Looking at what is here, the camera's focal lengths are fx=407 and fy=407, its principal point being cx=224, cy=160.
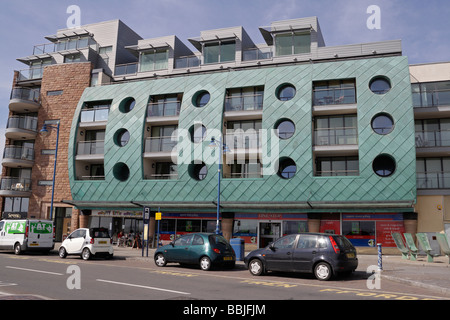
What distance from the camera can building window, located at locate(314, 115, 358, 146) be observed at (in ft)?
89.7

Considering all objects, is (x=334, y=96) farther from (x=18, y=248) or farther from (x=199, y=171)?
(x=18, y=248)

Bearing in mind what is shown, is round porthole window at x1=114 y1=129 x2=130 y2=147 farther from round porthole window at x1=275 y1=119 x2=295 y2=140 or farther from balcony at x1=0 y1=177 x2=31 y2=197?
round porthole window at x1=275 y1=119 x2=295 y2=140

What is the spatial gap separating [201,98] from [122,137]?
23.9 ft

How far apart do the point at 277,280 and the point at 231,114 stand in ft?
59.7

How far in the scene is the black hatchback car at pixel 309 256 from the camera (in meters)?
13.1

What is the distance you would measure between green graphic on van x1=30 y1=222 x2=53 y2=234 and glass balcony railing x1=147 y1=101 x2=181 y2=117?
12.2m

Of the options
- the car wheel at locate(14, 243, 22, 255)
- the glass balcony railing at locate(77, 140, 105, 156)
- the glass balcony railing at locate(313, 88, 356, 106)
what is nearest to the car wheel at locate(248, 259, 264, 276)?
the car wheel at locate(14, 243, 22, 255)

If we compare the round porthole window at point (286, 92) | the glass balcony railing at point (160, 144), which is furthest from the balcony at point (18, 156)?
the round porthole window at point (286, 92)

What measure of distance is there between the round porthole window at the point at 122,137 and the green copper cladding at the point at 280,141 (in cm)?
61

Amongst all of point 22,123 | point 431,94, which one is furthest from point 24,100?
point 431,94

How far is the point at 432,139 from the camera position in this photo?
27.1m

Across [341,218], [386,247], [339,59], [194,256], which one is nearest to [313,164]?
[341,218]
